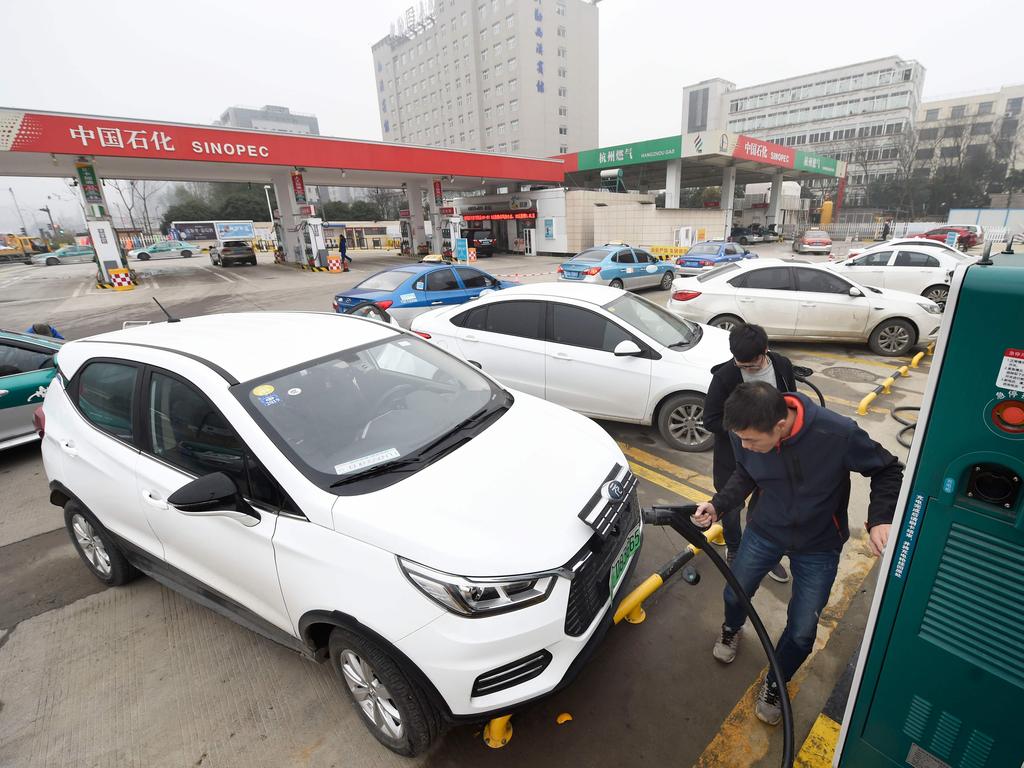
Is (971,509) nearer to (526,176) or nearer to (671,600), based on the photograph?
(671,600)

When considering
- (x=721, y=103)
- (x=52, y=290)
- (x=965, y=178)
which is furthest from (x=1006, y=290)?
(x=721, y=103)

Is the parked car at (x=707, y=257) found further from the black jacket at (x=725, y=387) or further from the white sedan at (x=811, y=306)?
the black jacket at (x=725, y=387)

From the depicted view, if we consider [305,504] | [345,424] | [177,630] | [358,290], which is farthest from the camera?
[358,290]

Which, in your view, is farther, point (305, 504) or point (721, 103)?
point (721, 103)

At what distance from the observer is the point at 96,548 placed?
329 centimetres

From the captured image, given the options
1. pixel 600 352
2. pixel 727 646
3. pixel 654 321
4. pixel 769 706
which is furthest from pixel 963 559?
pixel 654 321

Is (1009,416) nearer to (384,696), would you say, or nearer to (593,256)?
(384,696)

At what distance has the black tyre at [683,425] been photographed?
4652 mm

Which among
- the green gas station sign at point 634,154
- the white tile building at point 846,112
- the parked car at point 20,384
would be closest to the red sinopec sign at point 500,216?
the green gas station sign at point 634,154

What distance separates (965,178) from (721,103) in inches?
1900

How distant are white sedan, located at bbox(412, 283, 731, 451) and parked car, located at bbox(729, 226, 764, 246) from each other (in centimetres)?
3361

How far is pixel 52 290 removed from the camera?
2184 centimetres

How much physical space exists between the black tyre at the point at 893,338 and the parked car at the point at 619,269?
7001 millimetres

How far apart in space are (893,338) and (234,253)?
31911 millimetres
